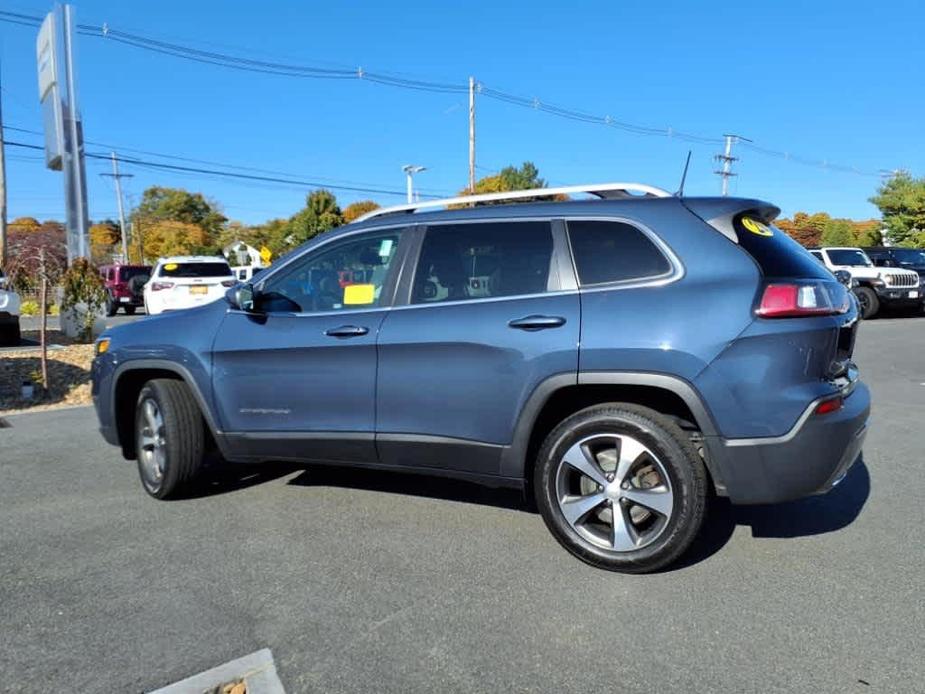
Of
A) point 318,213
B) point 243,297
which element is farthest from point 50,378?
point 318,213

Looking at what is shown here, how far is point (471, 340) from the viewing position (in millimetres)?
3568

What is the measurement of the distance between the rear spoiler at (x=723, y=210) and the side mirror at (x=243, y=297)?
8.07 ft

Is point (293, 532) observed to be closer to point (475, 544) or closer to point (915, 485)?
point (475, 544)

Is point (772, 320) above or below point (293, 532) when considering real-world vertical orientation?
above

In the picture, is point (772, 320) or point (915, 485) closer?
point (772, 320)

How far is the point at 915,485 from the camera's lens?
4727 mm

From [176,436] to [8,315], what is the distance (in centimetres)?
966

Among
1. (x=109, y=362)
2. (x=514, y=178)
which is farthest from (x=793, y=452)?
(x=514, y=178)

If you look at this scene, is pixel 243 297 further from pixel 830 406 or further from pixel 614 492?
pixel 830 406

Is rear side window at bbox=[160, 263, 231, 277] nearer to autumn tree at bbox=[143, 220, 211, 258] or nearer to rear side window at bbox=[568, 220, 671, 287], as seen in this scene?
rear side window at bbox=[568, 220, 671, 287]

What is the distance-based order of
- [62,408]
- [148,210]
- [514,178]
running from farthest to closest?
[148,210], [514,178], [62,408]

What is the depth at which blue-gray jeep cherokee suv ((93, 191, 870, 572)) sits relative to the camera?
3.12 m

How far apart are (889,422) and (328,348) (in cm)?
546

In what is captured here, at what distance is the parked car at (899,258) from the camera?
19766mm
